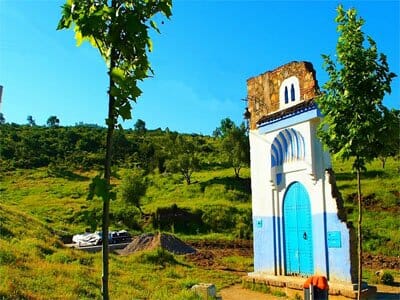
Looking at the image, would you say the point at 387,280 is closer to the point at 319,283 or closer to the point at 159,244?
the point at 319,283

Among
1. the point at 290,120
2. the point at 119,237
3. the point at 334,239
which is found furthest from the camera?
the point at 119,237

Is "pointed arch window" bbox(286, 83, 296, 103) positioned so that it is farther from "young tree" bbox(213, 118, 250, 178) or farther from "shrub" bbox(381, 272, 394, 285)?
"young tree" bbox(213, 118, 250, 178)

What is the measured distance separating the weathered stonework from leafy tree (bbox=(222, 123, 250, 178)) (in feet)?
103

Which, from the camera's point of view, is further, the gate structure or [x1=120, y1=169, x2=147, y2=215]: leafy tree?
[x1=120, y1=169, x2=147, y2=215]: leafy tree

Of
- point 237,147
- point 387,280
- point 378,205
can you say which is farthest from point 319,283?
point 237,147

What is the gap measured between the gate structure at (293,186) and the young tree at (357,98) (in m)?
3.67

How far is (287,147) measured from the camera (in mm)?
12125

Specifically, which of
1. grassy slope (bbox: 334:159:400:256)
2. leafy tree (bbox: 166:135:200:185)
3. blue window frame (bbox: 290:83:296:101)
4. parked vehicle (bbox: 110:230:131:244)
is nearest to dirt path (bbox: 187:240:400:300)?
grassy slope (bbox: 334:159:400:256)

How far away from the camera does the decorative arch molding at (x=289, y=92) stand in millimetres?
12070

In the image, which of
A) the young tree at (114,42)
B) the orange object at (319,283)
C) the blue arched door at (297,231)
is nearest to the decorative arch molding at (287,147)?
the blue arched door at (297,231)

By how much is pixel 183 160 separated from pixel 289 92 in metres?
34.2

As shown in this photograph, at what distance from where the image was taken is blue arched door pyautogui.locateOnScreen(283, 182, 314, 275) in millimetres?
11383

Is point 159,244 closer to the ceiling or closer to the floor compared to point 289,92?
closer to the floor

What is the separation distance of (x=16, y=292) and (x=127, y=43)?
6.83 m
